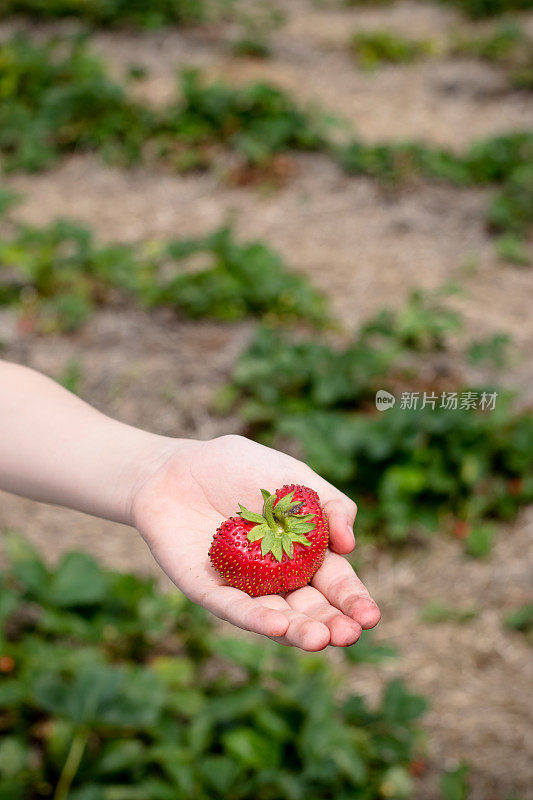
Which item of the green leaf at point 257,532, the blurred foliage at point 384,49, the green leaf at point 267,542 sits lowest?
the blurred foliage at point 384,49

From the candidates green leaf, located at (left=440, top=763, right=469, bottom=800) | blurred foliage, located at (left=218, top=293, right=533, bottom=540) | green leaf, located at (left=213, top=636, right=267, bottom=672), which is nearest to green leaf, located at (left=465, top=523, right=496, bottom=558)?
blurred foliage, located at (left=218, top=293, right=533, bottom=540)

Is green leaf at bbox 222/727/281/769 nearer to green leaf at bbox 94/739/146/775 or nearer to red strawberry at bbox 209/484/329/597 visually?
green leaf at bbox 94/739/146/775

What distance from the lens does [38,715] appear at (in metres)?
2.57

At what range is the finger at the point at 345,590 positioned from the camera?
137 centimetres

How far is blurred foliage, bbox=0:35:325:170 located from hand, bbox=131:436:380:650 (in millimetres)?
4643

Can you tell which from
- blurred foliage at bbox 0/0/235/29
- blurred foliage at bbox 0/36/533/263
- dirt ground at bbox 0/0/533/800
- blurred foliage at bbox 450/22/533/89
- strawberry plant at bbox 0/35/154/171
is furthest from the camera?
blurred foliage at bbox 0/0/235/29

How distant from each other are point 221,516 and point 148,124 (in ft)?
16.9

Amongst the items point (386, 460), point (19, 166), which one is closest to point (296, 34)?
point (19, 166)

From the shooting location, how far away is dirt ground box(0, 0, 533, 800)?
282cm

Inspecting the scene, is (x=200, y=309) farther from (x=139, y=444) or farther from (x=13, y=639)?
(x=139, y=444)

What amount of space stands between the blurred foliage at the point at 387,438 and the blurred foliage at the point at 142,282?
2.05ft

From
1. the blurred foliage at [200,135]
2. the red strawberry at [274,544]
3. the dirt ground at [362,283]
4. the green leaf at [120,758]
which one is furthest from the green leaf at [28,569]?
the blurred foliage at [200,135]

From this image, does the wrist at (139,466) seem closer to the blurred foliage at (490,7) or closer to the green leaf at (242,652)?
the green leaf at (242,652)

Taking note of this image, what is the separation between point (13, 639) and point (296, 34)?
25.5 feet
